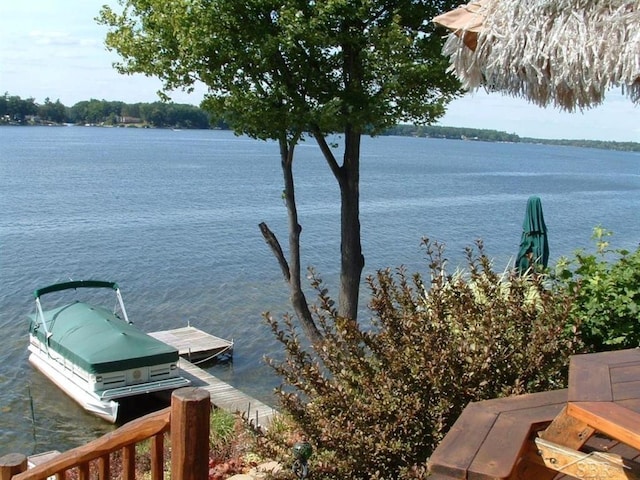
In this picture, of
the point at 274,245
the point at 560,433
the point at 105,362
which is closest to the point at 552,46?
the point at 560,433

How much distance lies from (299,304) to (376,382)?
23.1 feet

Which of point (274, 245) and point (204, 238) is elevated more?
point (274, 245)

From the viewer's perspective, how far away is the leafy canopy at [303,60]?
8828mm

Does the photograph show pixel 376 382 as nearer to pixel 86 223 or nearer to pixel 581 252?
pixel 581 252

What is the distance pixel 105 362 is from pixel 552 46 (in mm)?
11957

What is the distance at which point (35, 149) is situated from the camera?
97625 mm

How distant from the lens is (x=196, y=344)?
17516 millimetres

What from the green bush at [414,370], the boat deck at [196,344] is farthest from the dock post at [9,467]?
the boat deck at [196,344]

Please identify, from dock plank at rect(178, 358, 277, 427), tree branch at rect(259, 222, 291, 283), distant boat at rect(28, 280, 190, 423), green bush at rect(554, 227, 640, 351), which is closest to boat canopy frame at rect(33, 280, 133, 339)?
distant boat at rect(28, 280, 190, 423)

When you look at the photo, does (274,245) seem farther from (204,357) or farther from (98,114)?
(98,114)

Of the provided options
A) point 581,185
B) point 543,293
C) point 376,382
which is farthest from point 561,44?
point 581,185

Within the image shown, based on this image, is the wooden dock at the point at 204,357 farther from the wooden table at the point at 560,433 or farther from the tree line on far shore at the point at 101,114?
the tree line on far shore at the point at 101,114

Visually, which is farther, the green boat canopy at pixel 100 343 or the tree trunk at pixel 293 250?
the green boat canopy at pixel 100 343

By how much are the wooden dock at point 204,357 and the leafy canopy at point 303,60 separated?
535 centimetres
